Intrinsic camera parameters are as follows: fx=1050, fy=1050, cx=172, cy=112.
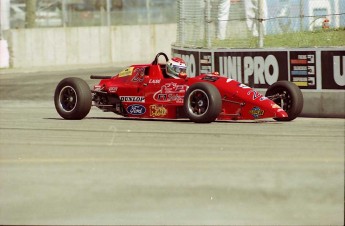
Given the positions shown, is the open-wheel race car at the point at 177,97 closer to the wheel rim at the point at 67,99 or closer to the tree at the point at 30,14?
the wheel rim at the point at 67,99

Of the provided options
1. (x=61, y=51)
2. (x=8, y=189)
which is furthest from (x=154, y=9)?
(x=8, y=189)

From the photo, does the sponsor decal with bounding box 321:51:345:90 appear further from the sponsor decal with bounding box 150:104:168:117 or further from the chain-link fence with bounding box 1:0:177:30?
the chain-link fence with bounding box 1:0:177:30

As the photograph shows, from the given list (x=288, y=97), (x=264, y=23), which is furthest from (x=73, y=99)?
(x=264, y=23)

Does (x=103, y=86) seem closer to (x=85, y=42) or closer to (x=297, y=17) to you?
(x=297, y=17)

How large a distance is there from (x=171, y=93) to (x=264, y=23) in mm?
3757

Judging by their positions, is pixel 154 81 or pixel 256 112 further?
pixel 154 81

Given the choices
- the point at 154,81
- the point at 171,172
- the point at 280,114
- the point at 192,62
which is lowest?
the point at 171,172

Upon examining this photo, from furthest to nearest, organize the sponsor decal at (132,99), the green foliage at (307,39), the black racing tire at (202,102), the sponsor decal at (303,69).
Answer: the green foliage at (307,39)
the sponsor decal at (303,69)
the sponsor decal at (132,99)
the black racing tire at (202,102)

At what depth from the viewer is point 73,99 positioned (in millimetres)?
18656

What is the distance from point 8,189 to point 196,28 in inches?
457

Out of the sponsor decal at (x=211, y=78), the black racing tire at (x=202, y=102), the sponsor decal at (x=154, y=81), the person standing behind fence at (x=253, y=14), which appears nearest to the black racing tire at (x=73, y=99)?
the sponsor decal at (x=154, y=81)

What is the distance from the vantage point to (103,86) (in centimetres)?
1886

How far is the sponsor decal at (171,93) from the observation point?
1738 centimetres

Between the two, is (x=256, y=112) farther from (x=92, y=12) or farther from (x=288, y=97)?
(x=92, y=12)
